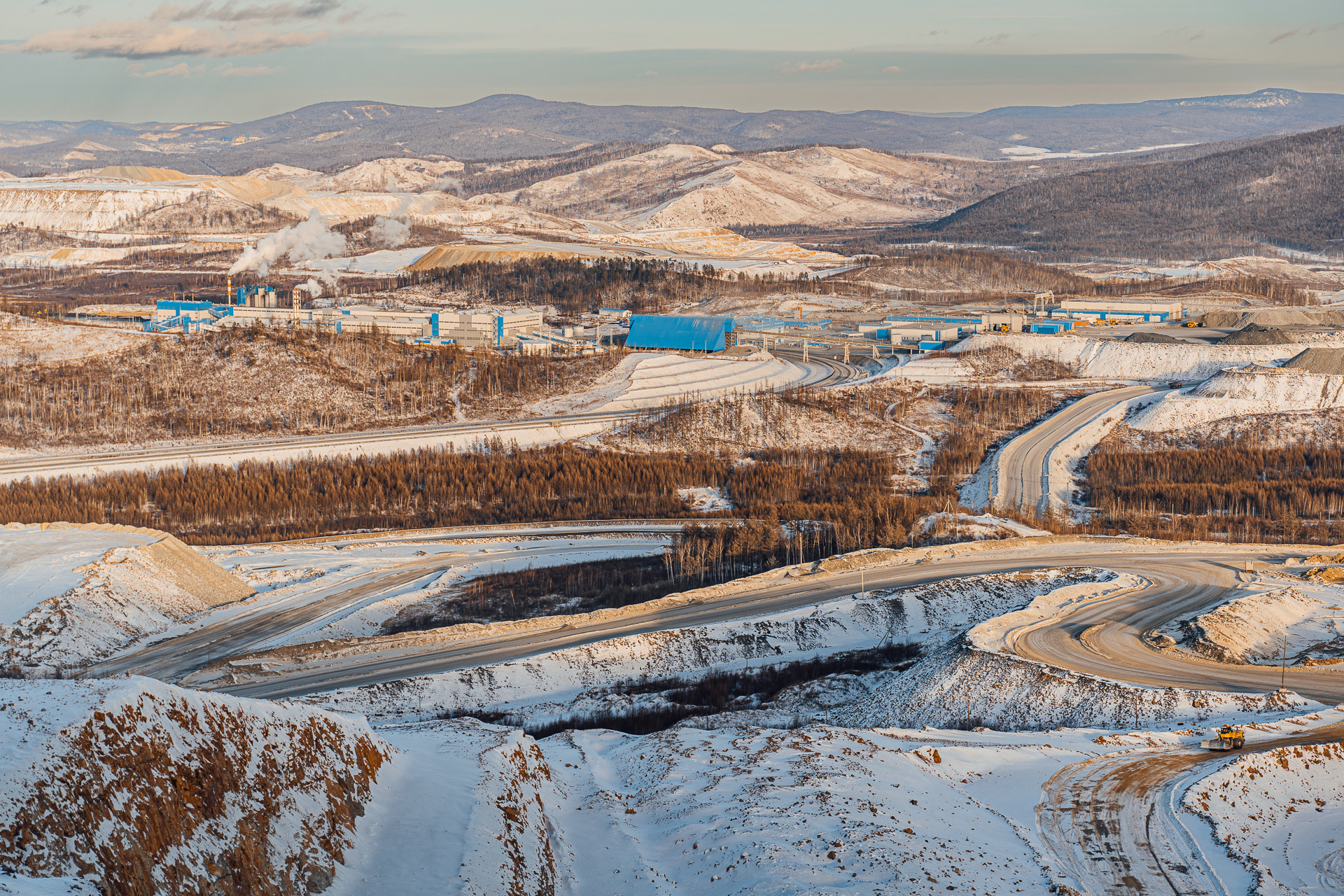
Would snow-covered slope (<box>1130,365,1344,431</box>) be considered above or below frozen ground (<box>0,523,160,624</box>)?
above

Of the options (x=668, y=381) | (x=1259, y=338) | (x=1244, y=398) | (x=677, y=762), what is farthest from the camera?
(x=1259, y=338)

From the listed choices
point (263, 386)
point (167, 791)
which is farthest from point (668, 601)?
point (263, 386)

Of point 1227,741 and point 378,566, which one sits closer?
point 1227,741

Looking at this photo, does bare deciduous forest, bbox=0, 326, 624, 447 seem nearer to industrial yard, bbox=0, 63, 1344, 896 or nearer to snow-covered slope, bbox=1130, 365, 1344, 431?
industrial yard, bbox=0, 63, 1344, 896

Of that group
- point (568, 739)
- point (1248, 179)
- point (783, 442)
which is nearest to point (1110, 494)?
point (783, 442)

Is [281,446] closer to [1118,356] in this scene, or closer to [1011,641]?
[1011,641]

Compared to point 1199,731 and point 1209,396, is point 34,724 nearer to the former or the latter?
point 1199,731

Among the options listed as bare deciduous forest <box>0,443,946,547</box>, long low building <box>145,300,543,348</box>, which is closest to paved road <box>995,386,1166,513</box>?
bare deciduous forest <box>0,443,946,547</box>
